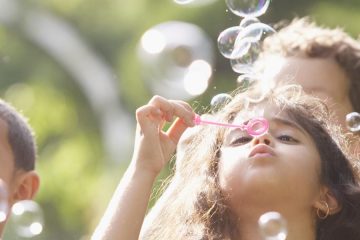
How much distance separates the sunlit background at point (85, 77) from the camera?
30.2ft

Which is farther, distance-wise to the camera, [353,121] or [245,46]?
[245,46]

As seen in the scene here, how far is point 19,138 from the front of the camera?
164 inches

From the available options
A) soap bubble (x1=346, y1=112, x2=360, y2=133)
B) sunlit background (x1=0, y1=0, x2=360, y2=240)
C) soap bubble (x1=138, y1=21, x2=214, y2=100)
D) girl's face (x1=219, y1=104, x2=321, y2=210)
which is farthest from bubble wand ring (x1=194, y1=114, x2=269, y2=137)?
sunlit background (x1=0, y1=0, x2=360, y2=240)

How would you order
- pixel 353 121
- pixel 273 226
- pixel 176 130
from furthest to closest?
pixel 353 121 → pixel 176 130 → pixel 273 226

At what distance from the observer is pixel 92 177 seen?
1038 cm

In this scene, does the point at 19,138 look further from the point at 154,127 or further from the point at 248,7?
the point at 248,7

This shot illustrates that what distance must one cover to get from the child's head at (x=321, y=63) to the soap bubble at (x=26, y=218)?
0.85 m

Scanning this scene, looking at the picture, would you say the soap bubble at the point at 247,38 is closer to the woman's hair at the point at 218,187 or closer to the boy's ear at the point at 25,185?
the woman's hair at the point at 218,187

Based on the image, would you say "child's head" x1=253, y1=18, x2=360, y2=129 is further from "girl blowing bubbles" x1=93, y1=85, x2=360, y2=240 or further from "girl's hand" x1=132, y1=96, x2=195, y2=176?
"girl's hand" x1=132, y1=96, x2=195, y2=176

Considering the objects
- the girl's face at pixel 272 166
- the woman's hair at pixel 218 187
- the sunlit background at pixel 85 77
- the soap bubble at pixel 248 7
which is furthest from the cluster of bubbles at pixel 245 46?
the sunlit background at pixel 85 77

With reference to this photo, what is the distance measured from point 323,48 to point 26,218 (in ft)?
3.72

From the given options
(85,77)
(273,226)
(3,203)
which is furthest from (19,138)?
(85,77)

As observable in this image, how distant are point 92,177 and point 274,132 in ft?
21.6

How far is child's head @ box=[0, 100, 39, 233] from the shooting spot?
4.06 metres
